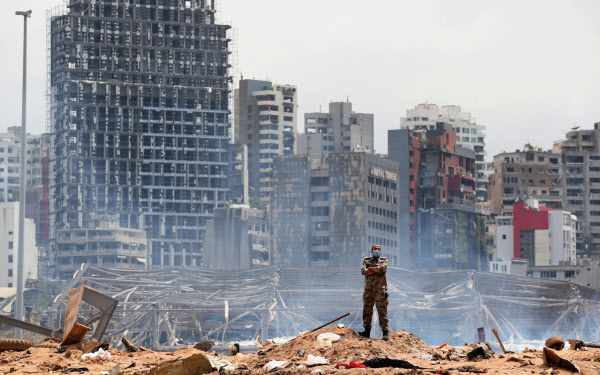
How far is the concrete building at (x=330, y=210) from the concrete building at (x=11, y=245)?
38.5 metres

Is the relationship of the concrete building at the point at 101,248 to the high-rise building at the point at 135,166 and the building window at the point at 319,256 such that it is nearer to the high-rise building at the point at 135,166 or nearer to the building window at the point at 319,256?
the high-rise building at the point at 135,166

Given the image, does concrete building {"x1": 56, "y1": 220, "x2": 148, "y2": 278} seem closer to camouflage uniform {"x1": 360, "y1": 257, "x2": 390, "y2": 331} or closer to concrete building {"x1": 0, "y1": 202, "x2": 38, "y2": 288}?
concrete building {"x1": 0, "y1": 202, "x2": 38, "y2": 288}

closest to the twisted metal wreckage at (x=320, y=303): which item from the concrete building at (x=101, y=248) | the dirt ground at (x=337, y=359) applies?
the concrete building at (x=101, y=248)

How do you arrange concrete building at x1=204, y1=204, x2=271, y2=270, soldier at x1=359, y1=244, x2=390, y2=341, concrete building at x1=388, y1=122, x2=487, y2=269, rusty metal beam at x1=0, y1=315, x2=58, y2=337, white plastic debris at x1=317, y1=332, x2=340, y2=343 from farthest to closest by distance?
concrete building at x1=388, y1=122, x2=487, y2=269 → concrete building at x1=204, y1=204, x2=271, y2=270 → rusty metal beam at x1=0, y1=315, x2=58, y2=337 → soldier at x1=359, y1=244, x2=390, y2=341 → white plastic debris at x1=317, y1=332, x2=340, y2=343

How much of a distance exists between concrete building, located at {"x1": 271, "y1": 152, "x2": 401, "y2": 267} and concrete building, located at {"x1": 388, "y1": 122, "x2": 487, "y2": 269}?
5.42 meters

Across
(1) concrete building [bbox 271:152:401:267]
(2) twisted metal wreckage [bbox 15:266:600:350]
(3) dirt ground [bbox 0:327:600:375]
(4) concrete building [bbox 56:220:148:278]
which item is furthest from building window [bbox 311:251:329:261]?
(3) dirt ground [bbox 0:327:600:375]

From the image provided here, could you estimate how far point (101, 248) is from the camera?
587ft

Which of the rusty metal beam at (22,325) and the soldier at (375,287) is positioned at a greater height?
the soldier at (375,287)

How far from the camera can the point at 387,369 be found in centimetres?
1878

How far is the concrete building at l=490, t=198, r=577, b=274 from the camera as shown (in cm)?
A: 18238

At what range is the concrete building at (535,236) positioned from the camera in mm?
182375

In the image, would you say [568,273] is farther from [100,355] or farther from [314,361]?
[314,361]

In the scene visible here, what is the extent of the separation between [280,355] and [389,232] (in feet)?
555

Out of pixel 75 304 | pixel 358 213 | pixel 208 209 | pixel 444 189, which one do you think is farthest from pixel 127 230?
pixel 75 304
